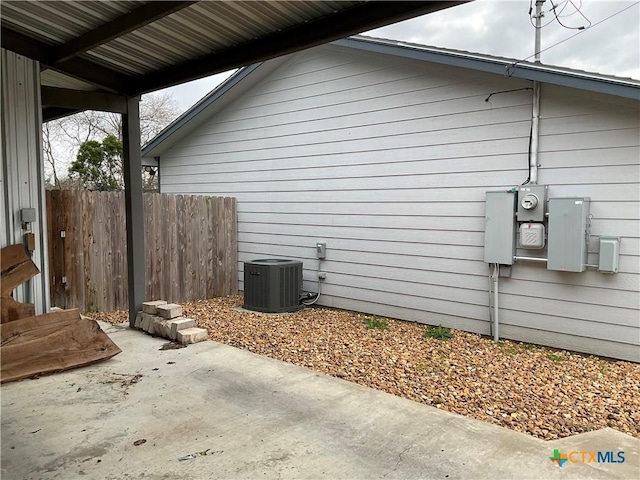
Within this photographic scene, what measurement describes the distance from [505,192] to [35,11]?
442cm

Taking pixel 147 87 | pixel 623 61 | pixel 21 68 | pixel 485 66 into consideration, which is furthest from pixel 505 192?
pixel 21 68

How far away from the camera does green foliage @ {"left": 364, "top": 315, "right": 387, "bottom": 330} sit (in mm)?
5258

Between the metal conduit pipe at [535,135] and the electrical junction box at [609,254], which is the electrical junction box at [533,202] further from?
the electrical junction box at [609,254]

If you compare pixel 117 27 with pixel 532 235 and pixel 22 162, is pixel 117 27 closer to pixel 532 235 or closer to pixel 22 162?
pixel 22 162

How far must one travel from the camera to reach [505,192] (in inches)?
183

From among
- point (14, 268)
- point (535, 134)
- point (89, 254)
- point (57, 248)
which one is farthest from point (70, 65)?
point (535, 134)

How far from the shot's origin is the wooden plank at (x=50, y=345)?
11.1 ft

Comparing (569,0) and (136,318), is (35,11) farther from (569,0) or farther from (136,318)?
(569,0)

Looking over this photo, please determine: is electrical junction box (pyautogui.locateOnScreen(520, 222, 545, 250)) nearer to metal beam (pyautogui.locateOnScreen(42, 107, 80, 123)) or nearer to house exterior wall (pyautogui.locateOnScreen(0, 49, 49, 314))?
house exterior wall (pyautogui.locateOnScreen(0, 49, 49, 314))

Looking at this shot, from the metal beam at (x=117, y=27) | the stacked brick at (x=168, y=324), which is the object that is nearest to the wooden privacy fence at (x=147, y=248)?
the stacked brick at (x=168, y=324)

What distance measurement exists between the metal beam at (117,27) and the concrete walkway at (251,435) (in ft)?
8.53

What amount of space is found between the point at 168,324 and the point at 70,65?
8.63ft

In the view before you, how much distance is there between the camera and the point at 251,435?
2.55 meters

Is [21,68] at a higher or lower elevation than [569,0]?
lower
